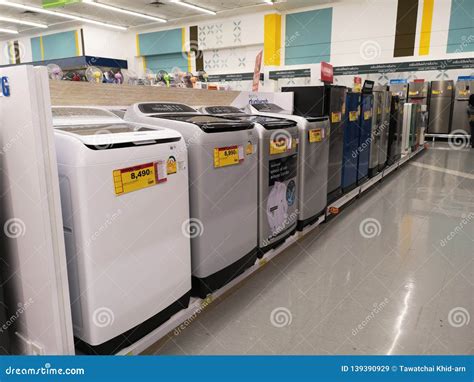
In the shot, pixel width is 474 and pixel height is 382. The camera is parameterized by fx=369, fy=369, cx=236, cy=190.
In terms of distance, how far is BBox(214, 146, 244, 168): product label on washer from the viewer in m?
2.06

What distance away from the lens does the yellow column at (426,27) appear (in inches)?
422

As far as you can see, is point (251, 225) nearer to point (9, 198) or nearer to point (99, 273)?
point (99, 273)

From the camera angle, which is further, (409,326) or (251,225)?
(251,225)

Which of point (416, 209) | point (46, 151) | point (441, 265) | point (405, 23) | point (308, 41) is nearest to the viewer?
point (46, 151)

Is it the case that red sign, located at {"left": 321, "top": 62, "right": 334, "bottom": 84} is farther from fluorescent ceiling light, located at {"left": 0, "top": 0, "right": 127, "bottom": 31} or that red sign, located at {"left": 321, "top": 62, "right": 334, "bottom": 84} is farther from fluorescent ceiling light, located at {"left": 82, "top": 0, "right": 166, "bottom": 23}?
fluorescent ceiling light, located at {"left": 0, "top": 0, "right": 127, "bottom": 31}

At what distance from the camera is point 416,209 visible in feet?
14.2

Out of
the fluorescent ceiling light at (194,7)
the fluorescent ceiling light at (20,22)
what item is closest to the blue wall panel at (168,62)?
the fluorescent ceiling light at (194,7)

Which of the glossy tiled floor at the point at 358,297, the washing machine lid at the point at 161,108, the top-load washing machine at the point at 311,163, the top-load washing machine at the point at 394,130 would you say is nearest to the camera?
the glossy tiled floor at the point at 358,297

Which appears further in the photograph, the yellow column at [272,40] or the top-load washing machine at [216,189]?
the yellow column at [272,40]

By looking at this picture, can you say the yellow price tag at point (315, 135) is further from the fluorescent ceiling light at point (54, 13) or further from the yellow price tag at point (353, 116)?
the fluorescent ceiling light at point (54, 13)

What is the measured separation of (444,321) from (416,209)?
244 cm

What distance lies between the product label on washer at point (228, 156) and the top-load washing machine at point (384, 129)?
4024mm

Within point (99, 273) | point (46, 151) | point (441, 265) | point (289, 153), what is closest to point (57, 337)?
point (99, 273)

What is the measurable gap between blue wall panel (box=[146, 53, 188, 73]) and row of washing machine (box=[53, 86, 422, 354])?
1279 centimetres
